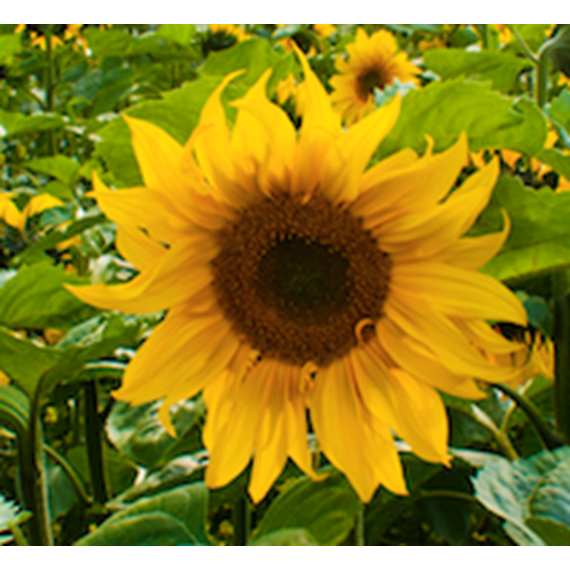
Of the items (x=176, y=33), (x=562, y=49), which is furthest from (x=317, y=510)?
(x=176, y=33)

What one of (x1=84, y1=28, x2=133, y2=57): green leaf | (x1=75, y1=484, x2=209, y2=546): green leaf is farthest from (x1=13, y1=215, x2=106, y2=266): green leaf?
(x1=84, y1=28, x2=133, y2=57): green leaf

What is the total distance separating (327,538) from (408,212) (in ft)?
0.98

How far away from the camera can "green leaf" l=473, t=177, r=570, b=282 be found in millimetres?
697

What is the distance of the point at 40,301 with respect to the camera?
88cm

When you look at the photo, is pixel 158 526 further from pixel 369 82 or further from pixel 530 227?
pixel 369 82

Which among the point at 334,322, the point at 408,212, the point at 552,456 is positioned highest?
the point at 408,212

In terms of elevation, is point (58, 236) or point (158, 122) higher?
point (158, 122)

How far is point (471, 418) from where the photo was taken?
93 centimetres

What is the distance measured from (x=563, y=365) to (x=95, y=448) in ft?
2.15

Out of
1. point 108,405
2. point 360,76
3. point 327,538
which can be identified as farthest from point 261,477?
point 360,76

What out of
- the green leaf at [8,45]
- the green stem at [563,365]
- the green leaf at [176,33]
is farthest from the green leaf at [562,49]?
the green leaf at [176,33]

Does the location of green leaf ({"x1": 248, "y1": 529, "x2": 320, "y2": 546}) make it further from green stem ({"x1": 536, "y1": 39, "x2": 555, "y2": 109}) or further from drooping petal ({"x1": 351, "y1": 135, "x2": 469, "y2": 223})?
green stem ({"x1": 536, "y1": 39, "x2": 555, "y2": 109})
